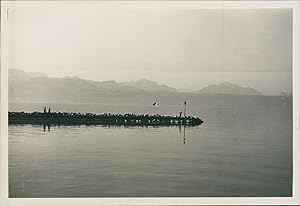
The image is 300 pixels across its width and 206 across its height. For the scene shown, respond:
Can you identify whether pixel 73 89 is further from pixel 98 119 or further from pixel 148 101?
Result: pixel 148 101

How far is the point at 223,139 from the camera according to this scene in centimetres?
196

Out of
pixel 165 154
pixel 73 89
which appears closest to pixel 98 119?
pixel 73 89

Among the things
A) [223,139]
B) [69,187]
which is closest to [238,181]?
[223,139]

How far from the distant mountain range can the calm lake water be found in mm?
36

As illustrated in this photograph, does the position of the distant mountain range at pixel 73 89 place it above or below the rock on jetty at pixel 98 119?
above

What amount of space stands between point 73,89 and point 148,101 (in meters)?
0.31

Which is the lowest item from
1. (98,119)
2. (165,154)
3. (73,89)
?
(165,154)

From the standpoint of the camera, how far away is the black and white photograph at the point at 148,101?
193 centimetres

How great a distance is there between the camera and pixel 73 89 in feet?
6.35

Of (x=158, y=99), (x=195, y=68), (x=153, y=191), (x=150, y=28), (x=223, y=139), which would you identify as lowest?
(x=153, y=191)

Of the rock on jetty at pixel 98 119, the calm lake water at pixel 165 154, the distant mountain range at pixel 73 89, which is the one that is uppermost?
the distant mountain range at pixel 73 89

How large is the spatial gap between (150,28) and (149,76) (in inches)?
8.0

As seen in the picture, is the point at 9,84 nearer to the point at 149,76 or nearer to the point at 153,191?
the point at 149,76

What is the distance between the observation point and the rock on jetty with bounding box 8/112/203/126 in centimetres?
192
